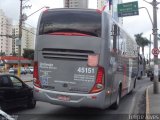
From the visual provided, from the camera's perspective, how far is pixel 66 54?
40.3 ft

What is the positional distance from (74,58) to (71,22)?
116cm

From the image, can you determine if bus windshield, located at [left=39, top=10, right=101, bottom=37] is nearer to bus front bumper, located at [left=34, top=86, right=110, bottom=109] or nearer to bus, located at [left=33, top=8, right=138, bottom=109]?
bus, located at [left=33, top=8, right=138, bottom=109]

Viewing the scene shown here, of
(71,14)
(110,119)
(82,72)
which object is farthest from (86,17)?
(110,119)

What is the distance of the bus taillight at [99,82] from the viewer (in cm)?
1197

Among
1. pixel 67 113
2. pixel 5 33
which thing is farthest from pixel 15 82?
pixel 5 33

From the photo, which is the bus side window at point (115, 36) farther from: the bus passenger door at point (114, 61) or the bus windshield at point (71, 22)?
the bus windshield at point (71, 22)

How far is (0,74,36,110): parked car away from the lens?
43.3ft

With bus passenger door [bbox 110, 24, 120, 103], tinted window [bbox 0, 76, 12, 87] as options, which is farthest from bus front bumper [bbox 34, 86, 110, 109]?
tinted window [bbox 0, 76, 12, 87]

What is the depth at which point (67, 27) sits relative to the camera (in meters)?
12.4

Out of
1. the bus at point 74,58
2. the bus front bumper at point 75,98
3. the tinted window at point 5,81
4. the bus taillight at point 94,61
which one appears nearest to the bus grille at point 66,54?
the bus at point 74,58

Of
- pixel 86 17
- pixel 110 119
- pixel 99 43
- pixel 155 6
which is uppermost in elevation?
pixel 155 6

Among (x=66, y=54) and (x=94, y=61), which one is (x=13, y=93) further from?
(x=94, y=61)

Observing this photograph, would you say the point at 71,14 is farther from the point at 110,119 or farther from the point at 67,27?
the point at 110,119

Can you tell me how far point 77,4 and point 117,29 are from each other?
3198 centimetres
